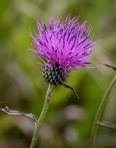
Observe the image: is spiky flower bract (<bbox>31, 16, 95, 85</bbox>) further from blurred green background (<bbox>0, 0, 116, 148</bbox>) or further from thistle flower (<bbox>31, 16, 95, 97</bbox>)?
blurred green background (<bbox>0, 0, 116, 148</bbox>)

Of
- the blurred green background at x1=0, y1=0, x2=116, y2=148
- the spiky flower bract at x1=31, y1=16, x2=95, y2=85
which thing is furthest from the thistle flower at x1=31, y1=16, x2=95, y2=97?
the blurred green background at x1=0, y1=0, x2=116, y2=148

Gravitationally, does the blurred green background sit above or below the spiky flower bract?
below

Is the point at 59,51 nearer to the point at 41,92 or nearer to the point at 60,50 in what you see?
the point at 60,50

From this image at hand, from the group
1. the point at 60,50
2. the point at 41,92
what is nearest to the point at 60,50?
the point at 60,50

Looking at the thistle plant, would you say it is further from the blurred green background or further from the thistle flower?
the blurred green background

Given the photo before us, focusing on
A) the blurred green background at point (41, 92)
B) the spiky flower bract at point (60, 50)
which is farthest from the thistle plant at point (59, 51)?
the blurred green background at point (41, 92)

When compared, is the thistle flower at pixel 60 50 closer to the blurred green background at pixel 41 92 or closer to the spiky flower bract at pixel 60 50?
the spiky flower bract at pixel 60 50

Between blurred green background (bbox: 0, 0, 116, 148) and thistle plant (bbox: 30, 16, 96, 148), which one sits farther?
blurred green background (bbox: 0, 0, 116, 148)

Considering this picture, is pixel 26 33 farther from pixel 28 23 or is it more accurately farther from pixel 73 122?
pixel 73 122

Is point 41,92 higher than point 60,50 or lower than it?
lower
